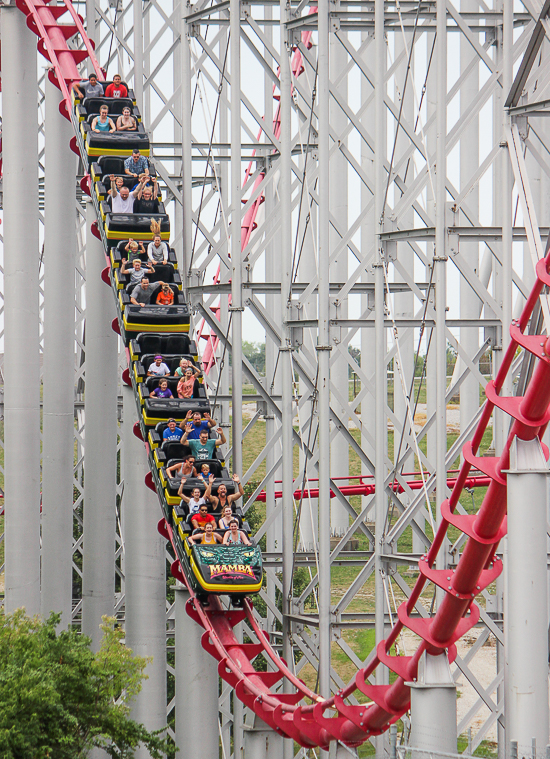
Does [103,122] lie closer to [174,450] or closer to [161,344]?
[161,344]

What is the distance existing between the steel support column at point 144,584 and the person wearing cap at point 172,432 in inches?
60.8

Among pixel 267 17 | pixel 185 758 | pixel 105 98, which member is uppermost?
pixel 267 17

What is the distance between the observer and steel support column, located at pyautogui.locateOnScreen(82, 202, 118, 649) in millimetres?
18344

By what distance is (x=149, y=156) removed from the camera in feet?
63.0

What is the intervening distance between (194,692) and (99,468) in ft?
14.1

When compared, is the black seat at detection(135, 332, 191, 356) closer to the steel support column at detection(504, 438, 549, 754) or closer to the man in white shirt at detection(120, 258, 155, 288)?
the man in white shirt at detection(120, 258, 155, 288)

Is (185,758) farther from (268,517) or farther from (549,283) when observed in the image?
(549,283)

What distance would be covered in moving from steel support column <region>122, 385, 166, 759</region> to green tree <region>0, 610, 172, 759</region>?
237cm

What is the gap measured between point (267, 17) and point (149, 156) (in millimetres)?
4191

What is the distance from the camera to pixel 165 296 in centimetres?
1714

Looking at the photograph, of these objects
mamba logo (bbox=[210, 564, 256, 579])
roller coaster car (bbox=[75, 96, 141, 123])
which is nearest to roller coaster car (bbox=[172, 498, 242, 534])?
mamba logo (bbox=[210, 564, 256, 579])

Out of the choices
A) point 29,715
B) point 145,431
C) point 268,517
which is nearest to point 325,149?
point 145,431

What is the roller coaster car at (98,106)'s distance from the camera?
18766 mm

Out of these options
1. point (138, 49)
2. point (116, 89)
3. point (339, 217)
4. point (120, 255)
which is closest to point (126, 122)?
point (116, 89)
